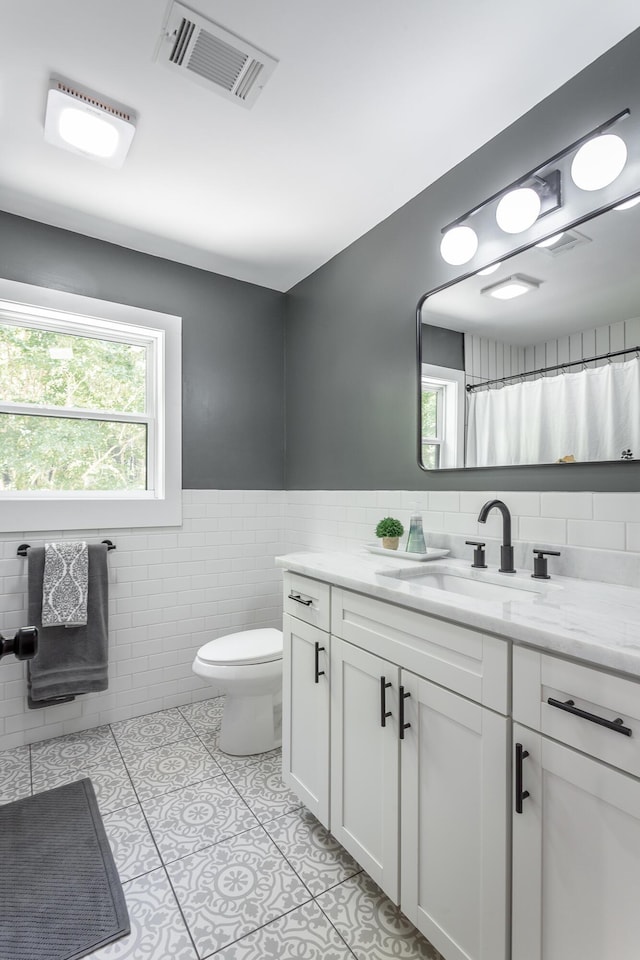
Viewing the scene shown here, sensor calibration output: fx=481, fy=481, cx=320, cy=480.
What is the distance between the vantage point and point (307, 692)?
1.73 m

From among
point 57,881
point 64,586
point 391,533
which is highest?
point 391,533

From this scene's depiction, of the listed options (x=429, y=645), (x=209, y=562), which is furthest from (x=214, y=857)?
(x=209, y=562)

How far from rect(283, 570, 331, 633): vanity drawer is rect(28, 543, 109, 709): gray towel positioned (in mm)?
1098

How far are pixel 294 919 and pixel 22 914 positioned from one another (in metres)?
0.80

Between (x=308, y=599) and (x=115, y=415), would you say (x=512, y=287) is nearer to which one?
(x=308, y=599)

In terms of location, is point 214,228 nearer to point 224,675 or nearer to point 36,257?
point 36,257

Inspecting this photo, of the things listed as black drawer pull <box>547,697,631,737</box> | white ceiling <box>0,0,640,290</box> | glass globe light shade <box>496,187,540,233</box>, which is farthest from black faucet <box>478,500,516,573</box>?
white ceiling <box>0,0,640,290</box>

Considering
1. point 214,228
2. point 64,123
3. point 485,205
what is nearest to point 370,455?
point 485,205

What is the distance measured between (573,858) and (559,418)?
117 centimetres

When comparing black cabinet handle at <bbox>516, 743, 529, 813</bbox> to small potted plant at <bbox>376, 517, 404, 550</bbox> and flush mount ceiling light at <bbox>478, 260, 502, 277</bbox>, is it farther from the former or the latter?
flush mount ceiling light at <bbox>478, 260, 502, 277</bbox>

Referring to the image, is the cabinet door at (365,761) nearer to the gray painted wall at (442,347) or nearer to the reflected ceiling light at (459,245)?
the gray painted wall at (442,347)

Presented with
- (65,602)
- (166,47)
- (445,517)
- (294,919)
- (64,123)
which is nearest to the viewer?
(294,919)

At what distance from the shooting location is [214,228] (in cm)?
250

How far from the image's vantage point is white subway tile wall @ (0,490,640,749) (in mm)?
1707
